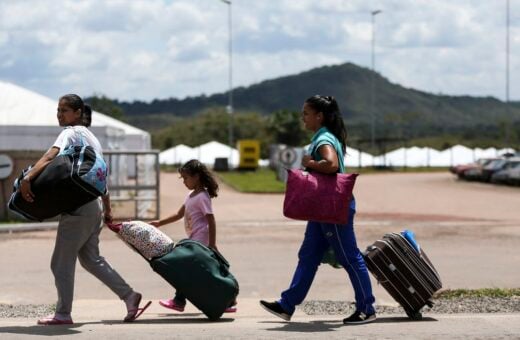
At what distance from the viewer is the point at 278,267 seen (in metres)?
15.2

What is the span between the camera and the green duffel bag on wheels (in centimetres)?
876

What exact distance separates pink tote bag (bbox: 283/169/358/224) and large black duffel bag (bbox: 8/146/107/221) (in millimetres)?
1440

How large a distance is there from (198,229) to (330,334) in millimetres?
1930

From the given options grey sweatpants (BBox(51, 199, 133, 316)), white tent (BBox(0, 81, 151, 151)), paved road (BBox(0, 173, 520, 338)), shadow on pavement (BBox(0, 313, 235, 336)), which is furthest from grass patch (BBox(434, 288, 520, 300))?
white tent (BBox(0, 81, 151, 151))

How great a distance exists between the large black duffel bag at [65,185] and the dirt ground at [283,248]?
3675 mm

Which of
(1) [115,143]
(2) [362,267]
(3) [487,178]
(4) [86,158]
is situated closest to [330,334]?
(2) [362,267]

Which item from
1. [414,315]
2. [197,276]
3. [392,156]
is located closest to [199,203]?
[197,276]

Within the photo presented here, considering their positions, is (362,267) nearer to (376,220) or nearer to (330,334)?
(330,334)

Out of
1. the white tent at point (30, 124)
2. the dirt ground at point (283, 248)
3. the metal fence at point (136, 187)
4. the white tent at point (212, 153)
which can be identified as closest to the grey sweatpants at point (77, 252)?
the dirt ground at point (283, 248)

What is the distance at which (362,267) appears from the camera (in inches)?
344

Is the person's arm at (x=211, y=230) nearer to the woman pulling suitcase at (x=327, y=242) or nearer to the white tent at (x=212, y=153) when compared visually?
the woman pulling suitcase at (x=327, y=242)

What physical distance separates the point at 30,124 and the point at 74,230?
25.3 meters

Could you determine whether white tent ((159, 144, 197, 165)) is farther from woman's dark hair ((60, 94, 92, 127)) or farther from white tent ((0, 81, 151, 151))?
woman's dark hair ((60, 94, 92, 127))

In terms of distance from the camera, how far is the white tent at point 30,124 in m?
32.1
